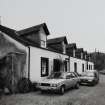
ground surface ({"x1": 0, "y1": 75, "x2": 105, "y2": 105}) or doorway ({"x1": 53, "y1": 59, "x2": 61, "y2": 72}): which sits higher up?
doorway ({"x1": 53, "y1": 59, "x2": 61, "y2": 72})

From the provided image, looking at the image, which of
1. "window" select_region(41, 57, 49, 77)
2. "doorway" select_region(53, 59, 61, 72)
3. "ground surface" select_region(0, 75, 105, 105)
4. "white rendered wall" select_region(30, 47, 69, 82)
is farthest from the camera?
"doorway" select_region(53, 59, 61, 72)

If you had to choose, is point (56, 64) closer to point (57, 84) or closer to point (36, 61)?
point (36, 61)

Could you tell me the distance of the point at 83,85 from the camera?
1497cm

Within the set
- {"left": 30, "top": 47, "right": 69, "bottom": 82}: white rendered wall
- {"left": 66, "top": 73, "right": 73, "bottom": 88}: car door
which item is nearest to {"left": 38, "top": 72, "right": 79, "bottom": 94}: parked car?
{"left": 66, "top": 73, "right": 73, "bottom": 88}: car door

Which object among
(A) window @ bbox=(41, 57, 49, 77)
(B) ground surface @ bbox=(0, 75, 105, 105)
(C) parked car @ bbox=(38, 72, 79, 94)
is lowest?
(B) ground surface @ bbox=(0, 75, 105, 105)

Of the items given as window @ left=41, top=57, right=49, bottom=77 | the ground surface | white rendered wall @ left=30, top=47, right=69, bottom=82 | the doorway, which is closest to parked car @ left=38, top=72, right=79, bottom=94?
the ground surface

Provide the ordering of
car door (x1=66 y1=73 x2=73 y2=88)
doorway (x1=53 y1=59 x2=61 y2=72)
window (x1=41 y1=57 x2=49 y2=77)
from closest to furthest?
1. car door (x1=66 y1=73 x2=73 y2=88)
2. window (x1=41 y1=57 x2=49 y2=77)
3. doorway (x1=53 y1=59 x2=61 y2=72)

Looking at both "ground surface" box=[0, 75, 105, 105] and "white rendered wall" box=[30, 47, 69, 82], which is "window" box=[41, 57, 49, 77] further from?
"ground surface" box=[0, 75, 105, 105]

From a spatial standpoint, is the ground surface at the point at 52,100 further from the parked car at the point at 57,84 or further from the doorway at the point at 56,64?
the doorway at the point at 56,64

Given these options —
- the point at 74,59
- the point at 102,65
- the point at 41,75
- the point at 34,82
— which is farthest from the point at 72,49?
the point at 102,65

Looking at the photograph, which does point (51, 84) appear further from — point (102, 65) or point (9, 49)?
point (102, 65)

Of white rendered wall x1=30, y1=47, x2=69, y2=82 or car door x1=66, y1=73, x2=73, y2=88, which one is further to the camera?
white rendered wall x1=30, y1=47, x2=69, y2=82

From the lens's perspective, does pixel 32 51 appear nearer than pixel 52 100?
No

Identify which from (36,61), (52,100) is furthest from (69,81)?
(36,61)
